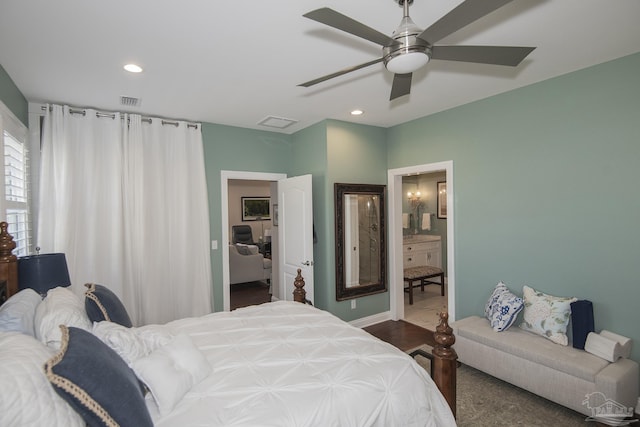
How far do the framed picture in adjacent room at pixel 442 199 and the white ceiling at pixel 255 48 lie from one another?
365 centimetres

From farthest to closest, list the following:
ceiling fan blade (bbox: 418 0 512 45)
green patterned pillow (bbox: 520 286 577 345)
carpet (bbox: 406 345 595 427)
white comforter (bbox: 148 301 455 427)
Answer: green patterned pillow (bbox: 520 286 577 345) → carpet (bbox: 406 345 595 427) → white comforter (bbox: 148 301 455 427) → ceiling fan blade (bbox: 418 0 512 45)

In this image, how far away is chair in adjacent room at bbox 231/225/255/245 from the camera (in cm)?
899

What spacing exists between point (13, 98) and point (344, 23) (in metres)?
2.99

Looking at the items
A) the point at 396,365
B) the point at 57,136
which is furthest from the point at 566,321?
the point at 57,136

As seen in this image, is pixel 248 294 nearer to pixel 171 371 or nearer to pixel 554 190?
pixel 171 371

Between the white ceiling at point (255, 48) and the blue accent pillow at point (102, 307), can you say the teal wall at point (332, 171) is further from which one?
the blue accent pillow at point (102, 307)

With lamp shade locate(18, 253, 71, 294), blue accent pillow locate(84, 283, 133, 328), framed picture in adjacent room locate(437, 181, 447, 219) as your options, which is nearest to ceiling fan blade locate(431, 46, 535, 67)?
blue accent pillow locate(84, 283, 133, 328)

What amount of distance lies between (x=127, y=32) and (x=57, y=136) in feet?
6.36

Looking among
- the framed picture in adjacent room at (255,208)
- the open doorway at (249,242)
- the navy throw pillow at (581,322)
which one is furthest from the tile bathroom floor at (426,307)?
the framed picture in adjacent room at (255,208)

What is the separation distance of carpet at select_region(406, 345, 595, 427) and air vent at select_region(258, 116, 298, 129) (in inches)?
132

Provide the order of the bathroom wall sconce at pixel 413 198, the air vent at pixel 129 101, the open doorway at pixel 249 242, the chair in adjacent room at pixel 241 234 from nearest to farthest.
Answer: the air vent at pixel 129 101 < the open doorway at pixel 249 242 < the bathroom wall sconce at pixel 413 198 < the chair in adjacent room at pixel 241 234

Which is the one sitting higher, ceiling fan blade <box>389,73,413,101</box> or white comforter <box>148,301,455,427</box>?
ceiling fan blade <box>389,73,413,101</box>

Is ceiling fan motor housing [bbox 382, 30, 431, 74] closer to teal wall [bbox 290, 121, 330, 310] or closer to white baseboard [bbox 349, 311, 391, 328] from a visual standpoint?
teal wall [bbox 290, 121, 330, 310]

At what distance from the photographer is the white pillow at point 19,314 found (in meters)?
1.39
